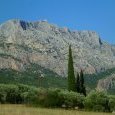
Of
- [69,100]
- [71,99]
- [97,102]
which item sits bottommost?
[97,102]

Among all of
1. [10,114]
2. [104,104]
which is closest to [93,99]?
[104,104]

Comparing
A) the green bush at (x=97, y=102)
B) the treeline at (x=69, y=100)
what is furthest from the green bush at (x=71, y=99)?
the green bush at (x=97, y=102)

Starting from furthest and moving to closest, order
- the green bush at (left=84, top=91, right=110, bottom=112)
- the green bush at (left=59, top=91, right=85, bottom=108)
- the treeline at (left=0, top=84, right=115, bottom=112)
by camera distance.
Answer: the green bush at (left=59, top=91, right=85, bottom=108) → the green bush at (left=84, top=91, right=110, bottom=112) → the treeline at (left=0, top=84, right=115, bottom=112)

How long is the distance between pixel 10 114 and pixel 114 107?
2509 inches

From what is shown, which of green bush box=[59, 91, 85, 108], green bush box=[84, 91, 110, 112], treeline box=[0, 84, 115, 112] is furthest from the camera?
green bush box=[59, 91, 85, 108]

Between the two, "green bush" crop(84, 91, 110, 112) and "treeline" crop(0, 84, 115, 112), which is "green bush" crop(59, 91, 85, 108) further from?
"green bush" crop(84, 91, 110, 112)

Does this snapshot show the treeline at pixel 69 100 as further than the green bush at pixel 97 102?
No

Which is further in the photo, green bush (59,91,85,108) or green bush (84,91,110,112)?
green bush (59,91,85,108)

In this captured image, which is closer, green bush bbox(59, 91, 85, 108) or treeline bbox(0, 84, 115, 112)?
treeline bbox(0, 84, 115, 112)

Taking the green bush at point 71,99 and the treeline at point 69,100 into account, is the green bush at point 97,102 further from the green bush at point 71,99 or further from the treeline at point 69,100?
the green bush at point 71,99

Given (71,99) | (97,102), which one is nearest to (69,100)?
(71,99)

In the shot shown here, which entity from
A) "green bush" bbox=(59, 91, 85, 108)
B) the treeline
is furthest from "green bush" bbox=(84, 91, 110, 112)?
"green bush" bbox=(59, 91, 85, 108)

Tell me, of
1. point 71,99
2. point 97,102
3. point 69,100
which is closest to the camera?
point 97,102

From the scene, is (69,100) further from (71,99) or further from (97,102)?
(97,102)
